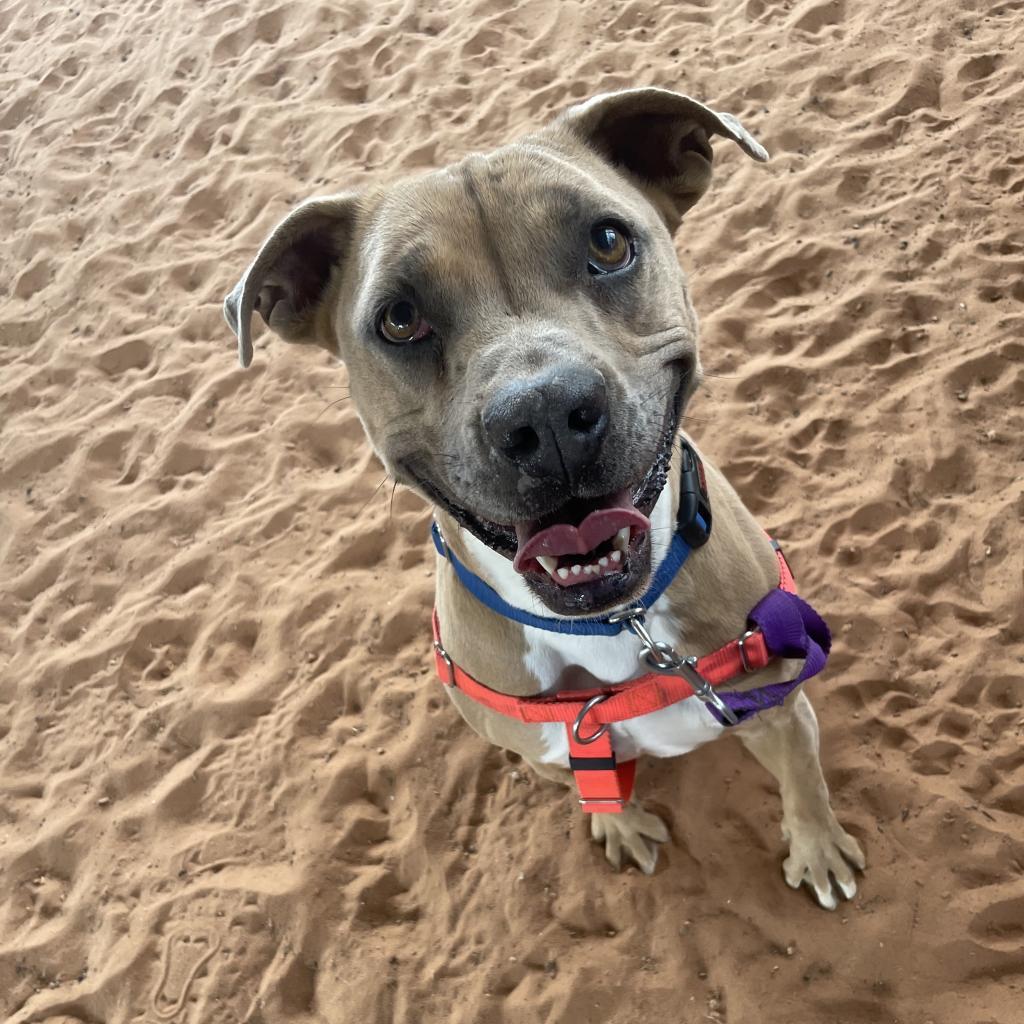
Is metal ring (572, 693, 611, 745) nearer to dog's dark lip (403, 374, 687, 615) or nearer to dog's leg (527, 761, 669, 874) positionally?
dog's dark lip (403, 374, 687, 615)

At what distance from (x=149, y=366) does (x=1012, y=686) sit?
514 cm

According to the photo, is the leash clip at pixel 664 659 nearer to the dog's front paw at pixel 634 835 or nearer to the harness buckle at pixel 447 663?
the harness buckle at pixel 447 663

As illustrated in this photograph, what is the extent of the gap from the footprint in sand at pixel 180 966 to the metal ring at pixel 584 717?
1.94m

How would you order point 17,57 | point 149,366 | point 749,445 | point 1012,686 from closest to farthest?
1. point 1012,686
2. point 749,445
3. point 149,366
4. point 17,57

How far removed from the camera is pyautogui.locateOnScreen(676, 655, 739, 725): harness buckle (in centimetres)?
208

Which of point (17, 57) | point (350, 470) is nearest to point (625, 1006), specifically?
point (350, 470)

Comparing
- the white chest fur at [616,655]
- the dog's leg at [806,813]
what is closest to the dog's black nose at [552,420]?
the white chest fur at [616,655]

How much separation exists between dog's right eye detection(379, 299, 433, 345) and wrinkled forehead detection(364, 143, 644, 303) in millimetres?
58

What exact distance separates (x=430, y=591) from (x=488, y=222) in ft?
7.96

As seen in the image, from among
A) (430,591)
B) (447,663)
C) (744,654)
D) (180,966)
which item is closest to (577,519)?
(744,654)

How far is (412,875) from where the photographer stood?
10.9 ft

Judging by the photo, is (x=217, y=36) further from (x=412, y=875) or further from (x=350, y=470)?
(x=412, y=875)

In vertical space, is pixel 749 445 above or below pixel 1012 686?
above

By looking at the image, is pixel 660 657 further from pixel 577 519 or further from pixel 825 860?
pixel 825 860
